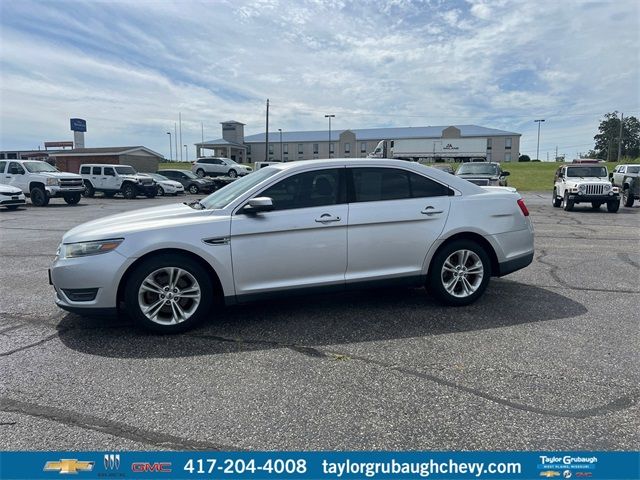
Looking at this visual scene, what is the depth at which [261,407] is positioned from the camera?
2.93 m

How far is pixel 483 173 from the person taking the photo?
18000 millimetres

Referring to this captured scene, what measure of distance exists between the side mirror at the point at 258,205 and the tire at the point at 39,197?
19211 millimetres

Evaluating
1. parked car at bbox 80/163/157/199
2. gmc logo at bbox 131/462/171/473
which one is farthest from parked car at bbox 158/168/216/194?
gmc logo at bbox 131/462/171/473

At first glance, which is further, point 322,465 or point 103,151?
point 103,151

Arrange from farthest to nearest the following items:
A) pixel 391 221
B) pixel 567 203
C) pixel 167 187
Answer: pixel 167 187 < pixel 567 203 < pixel 391 221

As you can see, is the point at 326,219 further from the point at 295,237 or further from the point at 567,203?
the point at 567,203

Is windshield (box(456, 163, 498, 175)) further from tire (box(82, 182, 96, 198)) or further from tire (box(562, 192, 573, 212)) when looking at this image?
tire (box(82, 182, 96, 198))

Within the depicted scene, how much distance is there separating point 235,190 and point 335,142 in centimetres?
9359

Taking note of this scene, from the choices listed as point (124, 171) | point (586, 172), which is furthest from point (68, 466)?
point (124, 171)

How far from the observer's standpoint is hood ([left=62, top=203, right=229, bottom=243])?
3996 mm

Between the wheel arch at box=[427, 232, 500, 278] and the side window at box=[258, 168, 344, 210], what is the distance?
123 centimetres

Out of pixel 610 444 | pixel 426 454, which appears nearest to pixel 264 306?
pixel 426 454

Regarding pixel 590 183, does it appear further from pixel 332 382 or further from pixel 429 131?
pixel 429 131

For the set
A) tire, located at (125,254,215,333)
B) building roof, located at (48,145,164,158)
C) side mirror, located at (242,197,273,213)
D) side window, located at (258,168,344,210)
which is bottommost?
tire, located at (125,254,215,333)
